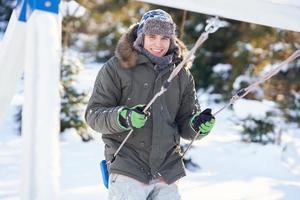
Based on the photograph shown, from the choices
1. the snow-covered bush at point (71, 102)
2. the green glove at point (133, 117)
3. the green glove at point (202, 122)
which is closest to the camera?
the green glove at point (133, 117)

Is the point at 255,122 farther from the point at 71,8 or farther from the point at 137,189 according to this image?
the point at 137,189

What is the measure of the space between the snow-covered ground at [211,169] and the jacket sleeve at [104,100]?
197cm

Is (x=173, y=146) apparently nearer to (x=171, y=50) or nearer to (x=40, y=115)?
(x=171, y=50)

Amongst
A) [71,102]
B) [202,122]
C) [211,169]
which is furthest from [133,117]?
[71,102]

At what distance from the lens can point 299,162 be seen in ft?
22.1

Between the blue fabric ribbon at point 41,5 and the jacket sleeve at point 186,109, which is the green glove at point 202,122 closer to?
the jacket sleeve at point 186,109

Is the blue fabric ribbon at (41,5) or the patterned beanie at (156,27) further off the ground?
the blue fabric ribbon at (41,5)

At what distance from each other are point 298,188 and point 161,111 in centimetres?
317

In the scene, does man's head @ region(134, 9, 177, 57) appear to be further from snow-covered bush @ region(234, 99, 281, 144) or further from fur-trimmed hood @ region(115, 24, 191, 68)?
snow-covered bush @ region(234, 99, 281, 144)

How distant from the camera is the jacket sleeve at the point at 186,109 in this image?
3215mm

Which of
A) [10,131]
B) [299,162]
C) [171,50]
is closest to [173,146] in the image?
[171,50]

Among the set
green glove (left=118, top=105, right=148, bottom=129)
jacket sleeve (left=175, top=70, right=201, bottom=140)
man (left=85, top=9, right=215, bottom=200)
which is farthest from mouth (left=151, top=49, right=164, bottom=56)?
green glove (left=118, top=105, right=148, bottom=129)

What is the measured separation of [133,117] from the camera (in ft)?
8.97

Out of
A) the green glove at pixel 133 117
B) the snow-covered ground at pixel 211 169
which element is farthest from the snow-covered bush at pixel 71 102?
the green glove at pixel 133 117
